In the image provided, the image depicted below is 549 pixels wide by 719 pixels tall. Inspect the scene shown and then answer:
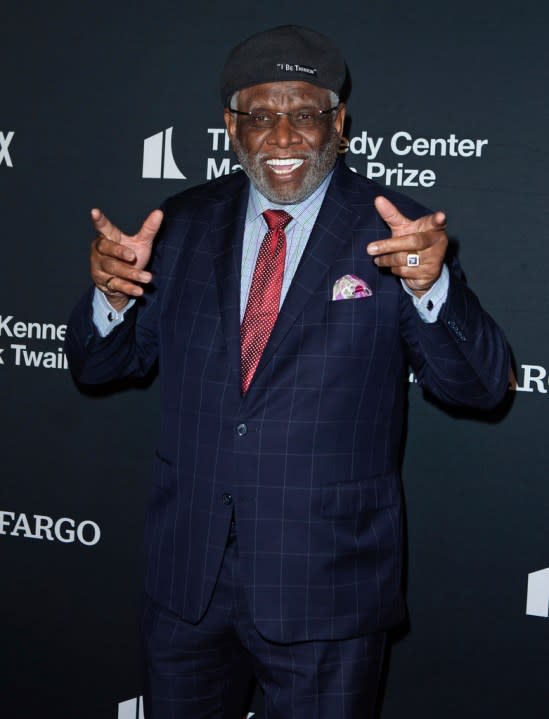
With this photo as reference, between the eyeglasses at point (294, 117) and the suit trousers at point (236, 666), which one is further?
the eyeglasses at point (294, 117)

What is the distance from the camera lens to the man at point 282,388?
1.65 m

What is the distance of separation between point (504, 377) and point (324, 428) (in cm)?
35

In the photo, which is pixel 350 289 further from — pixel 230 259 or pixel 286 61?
pixel 286 61

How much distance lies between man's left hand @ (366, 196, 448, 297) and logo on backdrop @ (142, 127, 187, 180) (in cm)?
102

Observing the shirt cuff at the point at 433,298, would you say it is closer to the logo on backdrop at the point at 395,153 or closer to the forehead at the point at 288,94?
the forehead at the point at 288,94

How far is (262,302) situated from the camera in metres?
1.73

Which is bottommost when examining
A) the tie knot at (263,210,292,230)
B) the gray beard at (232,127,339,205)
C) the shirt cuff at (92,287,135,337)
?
the shirt cuff at (92,287,135,337)

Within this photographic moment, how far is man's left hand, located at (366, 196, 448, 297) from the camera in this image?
1.42 metres

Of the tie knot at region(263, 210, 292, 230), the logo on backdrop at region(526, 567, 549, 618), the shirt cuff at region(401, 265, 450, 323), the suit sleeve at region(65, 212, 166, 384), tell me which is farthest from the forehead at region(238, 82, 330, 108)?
the logo on backdrop at region(526, 567, 549, 618)

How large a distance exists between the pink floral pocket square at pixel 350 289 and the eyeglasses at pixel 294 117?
1.13 ft

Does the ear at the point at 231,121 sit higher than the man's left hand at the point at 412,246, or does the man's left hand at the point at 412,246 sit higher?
the ear at the point at 231,121

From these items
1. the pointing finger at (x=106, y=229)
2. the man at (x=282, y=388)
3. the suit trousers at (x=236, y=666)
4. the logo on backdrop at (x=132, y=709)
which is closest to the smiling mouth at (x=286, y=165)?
the man at (x=282, y=388)

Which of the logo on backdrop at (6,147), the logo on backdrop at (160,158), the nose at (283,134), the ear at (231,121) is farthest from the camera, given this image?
the logo on backdrop at (6,147)

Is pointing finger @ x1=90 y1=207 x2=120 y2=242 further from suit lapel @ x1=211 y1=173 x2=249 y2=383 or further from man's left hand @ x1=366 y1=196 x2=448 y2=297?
man's left hand @ x1=366 y1=196 x2=448 y2=297
